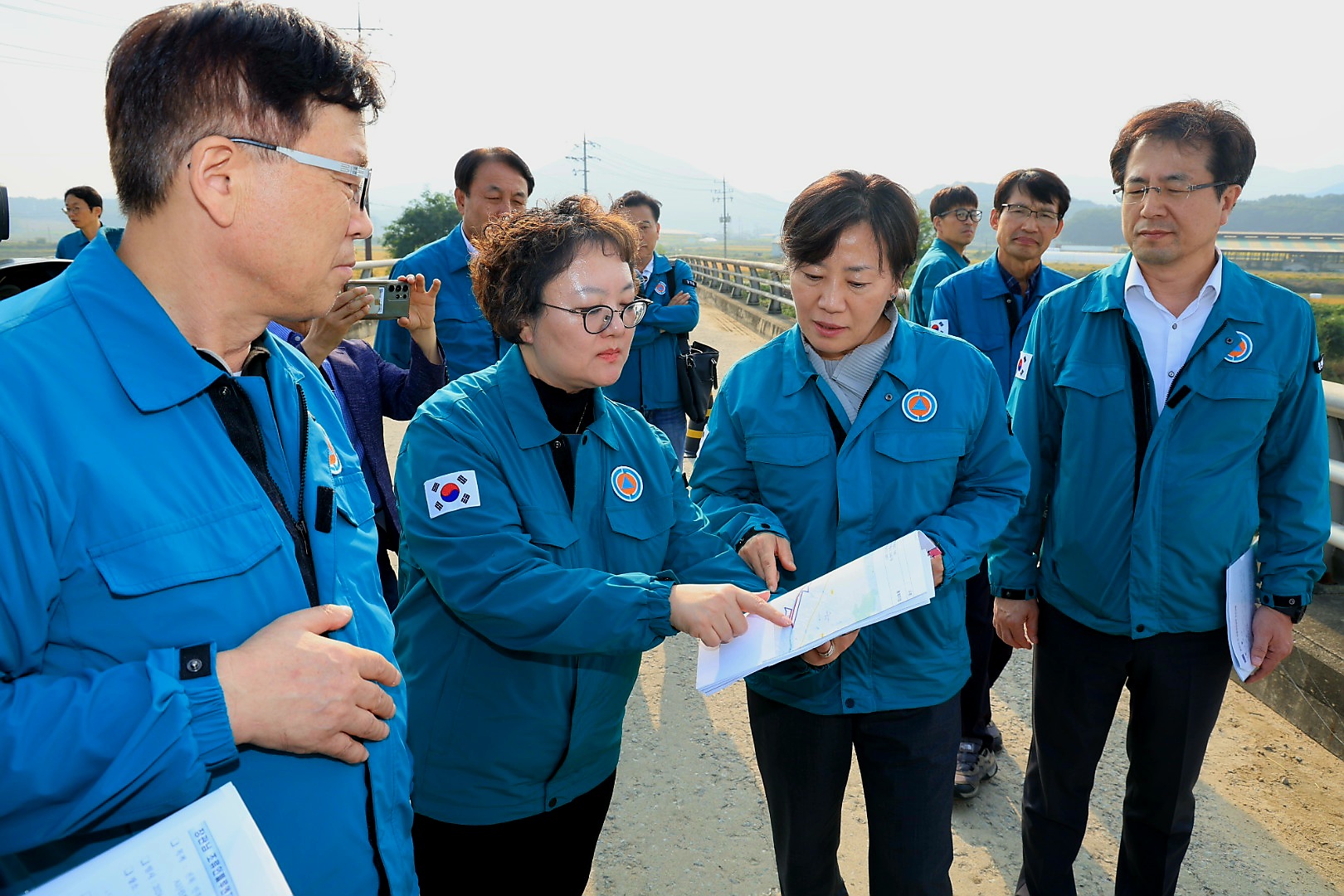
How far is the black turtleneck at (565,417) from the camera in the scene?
208cm

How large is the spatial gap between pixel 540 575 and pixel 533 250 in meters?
0.86

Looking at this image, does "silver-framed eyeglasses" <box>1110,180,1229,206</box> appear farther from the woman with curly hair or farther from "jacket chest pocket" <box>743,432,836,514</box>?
the woman with curly hair

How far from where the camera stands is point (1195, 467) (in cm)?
246

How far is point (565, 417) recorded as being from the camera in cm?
216

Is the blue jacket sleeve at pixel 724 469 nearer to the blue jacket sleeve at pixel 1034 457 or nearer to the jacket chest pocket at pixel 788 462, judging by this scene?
the jacket chest pocket at pixel 788 462

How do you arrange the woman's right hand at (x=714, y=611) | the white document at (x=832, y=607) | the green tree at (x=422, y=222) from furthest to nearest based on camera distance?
the green tree at (x=422, y=222), the woman's right hand at (x=714, y=611), the white document at (x=832, y=607)

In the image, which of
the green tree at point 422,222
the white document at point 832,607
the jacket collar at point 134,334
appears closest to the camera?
the jacket collar at point 134,334

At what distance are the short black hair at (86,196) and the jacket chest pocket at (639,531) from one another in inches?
256

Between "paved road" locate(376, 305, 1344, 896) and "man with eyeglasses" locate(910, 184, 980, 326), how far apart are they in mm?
2683

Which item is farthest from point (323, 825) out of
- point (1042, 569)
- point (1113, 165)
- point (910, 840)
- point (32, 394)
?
point (1113, 165)

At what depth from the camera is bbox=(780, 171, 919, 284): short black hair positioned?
230 centimetres

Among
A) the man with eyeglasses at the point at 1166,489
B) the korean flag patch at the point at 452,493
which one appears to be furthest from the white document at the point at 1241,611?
the korean flag patch at the point at 452,493

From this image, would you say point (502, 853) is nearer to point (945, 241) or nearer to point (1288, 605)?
point (1288, 605)

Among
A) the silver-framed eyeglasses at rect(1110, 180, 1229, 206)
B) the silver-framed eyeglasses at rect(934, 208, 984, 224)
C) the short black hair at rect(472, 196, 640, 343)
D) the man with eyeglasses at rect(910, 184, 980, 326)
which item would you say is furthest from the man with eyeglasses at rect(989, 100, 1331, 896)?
the silver-framed eyeglasses at rect(934, 208, 984, 224)
